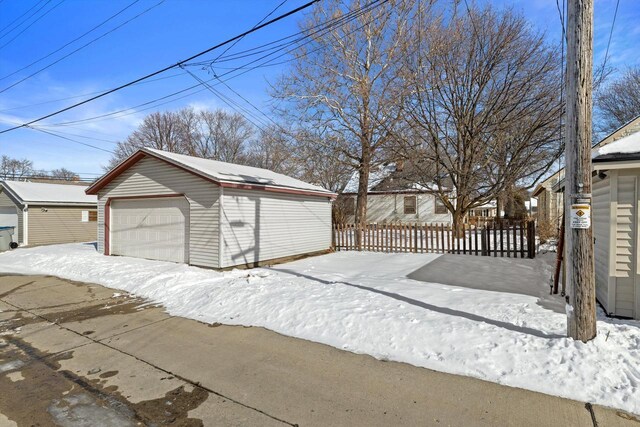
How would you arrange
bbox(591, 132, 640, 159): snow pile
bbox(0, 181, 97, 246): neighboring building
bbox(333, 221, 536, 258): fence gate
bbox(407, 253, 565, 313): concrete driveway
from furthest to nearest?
bbox(0, 181, 97, 246): neighboring building, bbox(333, 221, 536, 258): fence gate, bbox(407, 253, 565, 313): concrete driveway, bbox(591, 132, 640, 159): snow pile

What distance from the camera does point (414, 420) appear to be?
306 cm

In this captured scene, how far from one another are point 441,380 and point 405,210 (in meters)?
27.2

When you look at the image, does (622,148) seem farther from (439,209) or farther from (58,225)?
(58,225)

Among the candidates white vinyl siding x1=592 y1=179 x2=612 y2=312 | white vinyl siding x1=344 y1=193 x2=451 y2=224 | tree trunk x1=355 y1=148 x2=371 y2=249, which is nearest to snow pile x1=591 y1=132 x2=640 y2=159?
white vinyl siding x1=592 y1=179 x2=612 y2=312

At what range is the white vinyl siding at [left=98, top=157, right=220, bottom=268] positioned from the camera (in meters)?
9.73

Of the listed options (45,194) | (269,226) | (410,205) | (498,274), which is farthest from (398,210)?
(45,194)

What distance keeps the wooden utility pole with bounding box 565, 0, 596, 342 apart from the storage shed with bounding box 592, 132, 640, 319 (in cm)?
127

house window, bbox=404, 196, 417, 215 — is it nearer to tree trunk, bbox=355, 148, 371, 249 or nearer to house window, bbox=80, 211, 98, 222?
tree trunk, bbox=355, 148, 371, 249

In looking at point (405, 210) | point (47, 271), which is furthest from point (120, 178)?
point (405, 210)

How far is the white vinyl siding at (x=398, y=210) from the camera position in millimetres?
29172

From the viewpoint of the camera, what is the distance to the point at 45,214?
20.8 m

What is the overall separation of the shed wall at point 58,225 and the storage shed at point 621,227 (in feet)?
81.8

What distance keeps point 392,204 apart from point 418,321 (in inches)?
1031

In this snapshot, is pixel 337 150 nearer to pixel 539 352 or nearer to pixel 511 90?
pixel 511 90
